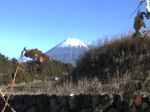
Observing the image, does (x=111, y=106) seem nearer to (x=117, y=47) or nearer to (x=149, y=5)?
(x=117, y=47)

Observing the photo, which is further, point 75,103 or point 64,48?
point 75,103

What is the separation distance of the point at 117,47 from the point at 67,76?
181 cm

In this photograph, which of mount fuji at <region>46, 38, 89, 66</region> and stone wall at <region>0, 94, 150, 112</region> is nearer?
mount fuji at <region>46, 38, 89, 66</region>

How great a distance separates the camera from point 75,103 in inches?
460

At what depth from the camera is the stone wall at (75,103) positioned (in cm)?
1029

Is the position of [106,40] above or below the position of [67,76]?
above

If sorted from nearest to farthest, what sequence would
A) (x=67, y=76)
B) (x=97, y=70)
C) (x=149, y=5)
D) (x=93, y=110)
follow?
(x=149, y=5)
(x=93, y=110)
(x=97, y=70)
(x=67, y=76)

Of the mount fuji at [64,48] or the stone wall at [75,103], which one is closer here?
the mount fuji at [64,48]

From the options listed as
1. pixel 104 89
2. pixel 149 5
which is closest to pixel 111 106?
pixel 104 89

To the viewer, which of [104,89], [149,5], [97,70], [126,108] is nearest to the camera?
[149,5]

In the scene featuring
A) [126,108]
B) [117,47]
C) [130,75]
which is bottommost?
[126,108]

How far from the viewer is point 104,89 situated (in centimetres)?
1253

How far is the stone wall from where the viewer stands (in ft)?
33.8

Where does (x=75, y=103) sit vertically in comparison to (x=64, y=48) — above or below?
below
